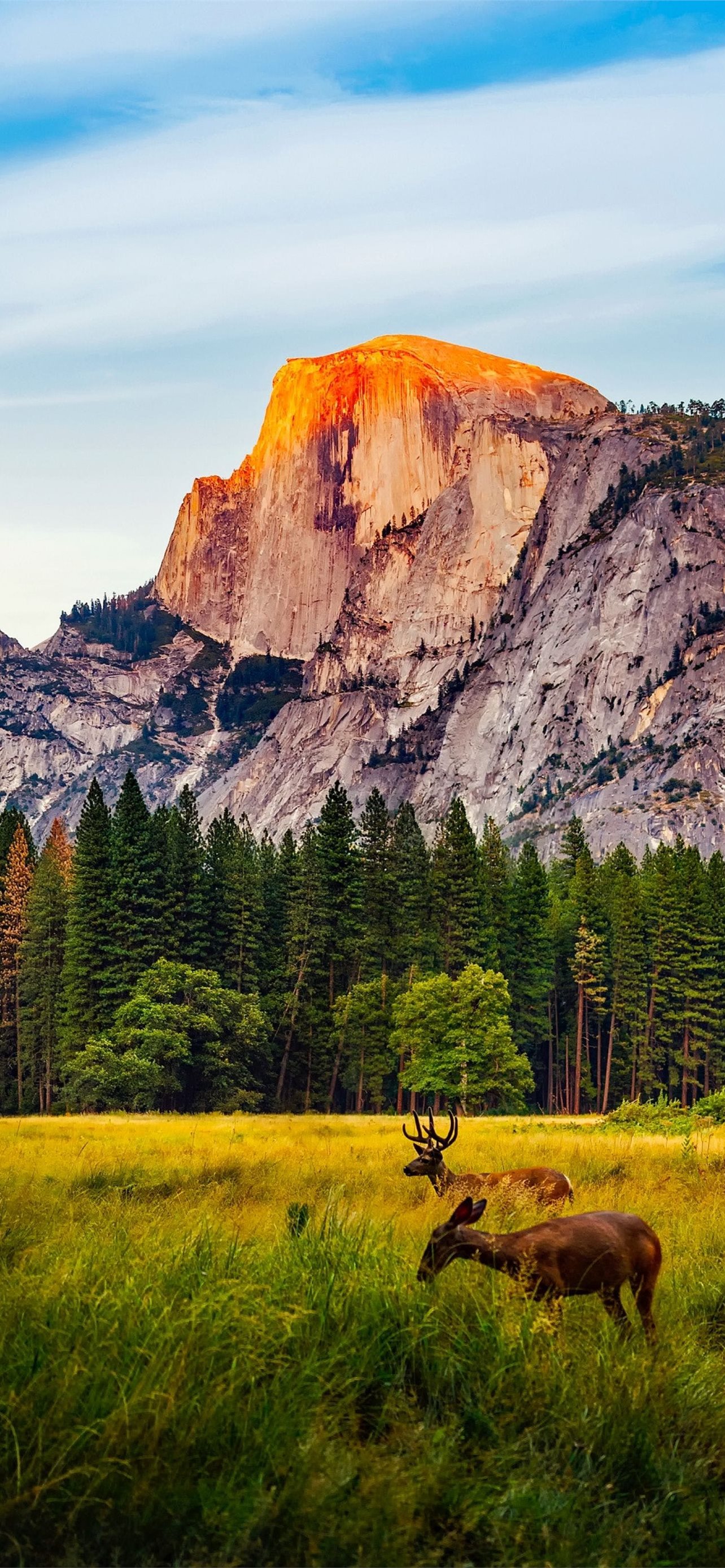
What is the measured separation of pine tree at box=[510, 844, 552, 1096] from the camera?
69.4m

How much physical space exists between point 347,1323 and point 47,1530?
238 centimetres

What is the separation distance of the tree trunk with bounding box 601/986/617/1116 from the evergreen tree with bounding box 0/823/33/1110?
35.5 m

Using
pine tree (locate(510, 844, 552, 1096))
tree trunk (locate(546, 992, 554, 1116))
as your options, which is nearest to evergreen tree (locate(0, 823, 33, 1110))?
pine tree (locate(510, 844, 552, 1096))

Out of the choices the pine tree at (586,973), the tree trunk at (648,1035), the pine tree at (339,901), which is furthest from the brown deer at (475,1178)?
the tree trunk at (648,1035)

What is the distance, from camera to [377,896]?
6844cm

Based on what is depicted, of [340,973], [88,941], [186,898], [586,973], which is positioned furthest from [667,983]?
[88,941]

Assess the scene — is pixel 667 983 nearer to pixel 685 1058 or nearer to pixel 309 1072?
pixel 685 1058

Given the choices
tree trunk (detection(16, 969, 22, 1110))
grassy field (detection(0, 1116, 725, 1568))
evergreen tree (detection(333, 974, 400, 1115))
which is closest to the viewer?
grassy field (detection(0, 1116, 725, 1568))

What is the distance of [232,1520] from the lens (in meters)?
5.28

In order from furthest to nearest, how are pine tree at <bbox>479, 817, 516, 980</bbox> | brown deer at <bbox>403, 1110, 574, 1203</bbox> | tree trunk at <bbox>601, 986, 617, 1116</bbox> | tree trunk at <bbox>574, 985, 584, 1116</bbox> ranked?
pine tree at <bbox>479, 817, 516, 980</bbox> → tree trunk at <bbox>601, 986, 617, 1116</bbox> → tree trunk at <bbox>574, 985, 584, 1116</bbox> → brown deer at <bbox>403, 1110, 574, 1203</bbox>

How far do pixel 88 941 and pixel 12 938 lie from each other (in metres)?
13.0

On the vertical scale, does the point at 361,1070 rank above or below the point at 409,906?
below

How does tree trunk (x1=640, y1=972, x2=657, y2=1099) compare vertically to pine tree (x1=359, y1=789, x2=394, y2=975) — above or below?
below

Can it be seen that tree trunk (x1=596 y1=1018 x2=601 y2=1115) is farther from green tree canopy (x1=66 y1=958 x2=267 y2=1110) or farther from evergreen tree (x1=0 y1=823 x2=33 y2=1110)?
evergreen tree (x1=0 y1=823 x2=33 y2=1110)
